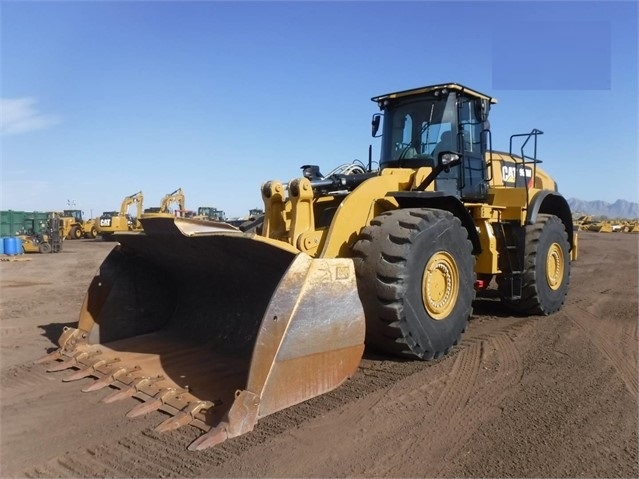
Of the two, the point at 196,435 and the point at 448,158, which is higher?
the point at 448,158

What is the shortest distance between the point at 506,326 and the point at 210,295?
371cm

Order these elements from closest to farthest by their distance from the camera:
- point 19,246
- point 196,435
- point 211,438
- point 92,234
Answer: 1. point 211,438
2. point 196,435
3. point 19,246
4. point 92,234

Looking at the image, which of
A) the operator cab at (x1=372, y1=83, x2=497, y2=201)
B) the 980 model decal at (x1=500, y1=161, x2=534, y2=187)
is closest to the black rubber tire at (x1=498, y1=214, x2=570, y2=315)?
the 980 model decal at (x1=500, y1=161, x2=534, y2=187)

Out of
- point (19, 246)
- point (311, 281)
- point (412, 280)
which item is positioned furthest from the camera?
point (19, 246)

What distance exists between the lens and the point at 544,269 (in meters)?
7.44

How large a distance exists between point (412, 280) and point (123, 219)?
2858 centimetres

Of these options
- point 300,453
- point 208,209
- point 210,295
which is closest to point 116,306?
point 210,295

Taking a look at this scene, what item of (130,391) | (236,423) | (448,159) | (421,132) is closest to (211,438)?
(236,423)

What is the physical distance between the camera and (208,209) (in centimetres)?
4259

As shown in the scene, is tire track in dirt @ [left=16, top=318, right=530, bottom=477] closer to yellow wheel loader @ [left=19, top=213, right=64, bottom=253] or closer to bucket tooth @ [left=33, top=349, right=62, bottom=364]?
bucket tooth @ [left=33, top=349, right=62, bottom=364]

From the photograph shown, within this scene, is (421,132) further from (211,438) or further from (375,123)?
(211,438)

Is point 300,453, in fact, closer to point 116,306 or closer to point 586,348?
point 116,306

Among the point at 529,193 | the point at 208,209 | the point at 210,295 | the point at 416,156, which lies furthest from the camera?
the point at 208,209

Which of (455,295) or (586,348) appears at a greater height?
(455,295)
